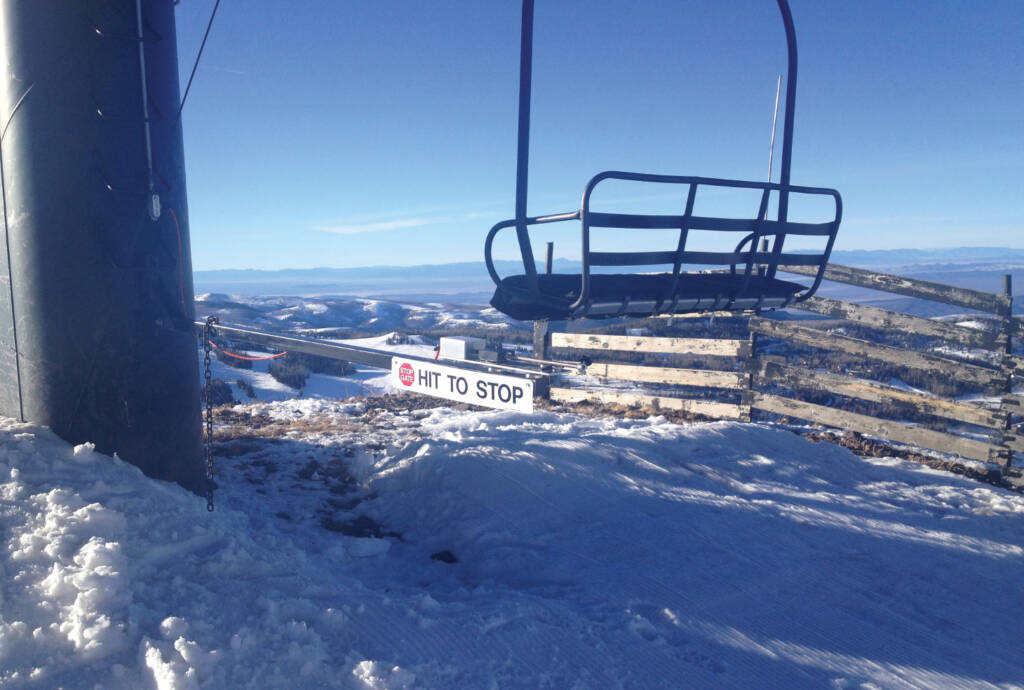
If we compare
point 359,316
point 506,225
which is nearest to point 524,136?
point 506,225

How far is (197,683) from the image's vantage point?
2.33m

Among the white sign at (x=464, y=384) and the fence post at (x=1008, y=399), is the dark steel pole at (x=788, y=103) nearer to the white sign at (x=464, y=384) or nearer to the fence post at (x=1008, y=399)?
the white sign at (x=464, y=384)

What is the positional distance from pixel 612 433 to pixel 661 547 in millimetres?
2779

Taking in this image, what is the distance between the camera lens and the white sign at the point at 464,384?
5555 millimetres

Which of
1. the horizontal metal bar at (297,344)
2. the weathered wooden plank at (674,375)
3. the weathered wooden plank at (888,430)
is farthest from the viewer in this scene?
the weathered wooden plank at (674,375)

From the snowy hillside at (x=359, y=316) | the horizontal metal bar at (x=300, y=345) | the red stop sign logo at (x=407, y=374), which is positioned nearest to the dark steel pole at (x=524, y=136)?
the horizontal metal bar at (x=300, y=345)

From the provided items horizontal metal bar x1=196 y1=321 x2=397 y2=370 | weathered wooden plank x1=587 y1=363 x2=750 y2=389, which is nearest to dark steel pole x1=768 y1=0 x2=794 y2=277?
horizontal metal bar x1=196 y1=321 x2=397 y2=370

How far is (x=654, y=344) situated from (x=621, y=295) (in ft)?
23.2

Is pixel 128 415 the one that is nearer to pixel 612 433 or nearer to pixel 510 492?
pixel 510 492

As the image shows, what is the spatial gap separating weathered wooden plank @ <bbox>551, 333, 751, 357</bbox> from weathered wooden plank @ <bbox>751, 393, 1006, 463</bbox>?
813 mm

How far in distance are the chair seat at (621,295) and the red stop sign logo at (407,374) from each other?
3.28 meters

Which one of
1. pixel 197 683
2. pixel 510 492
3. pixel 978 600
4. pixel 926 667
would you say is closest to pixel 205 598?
pixel 197 683

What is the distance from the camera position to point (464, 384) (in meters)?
5.85

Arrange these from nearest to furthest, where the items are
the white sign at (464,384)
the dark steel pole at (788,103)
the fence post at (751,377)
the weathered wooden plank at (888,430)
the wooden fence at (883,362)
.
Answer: the dark steel pole at (788,103), the white sign at (464,384), the wooden fence at (883,362), the weathered wooden plank at (888,430), the fence post at (751,377)
